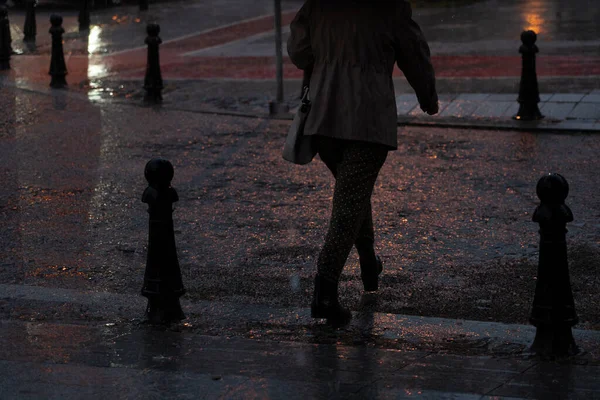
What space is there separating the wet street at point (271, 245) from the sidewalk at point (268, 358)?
0.01 m

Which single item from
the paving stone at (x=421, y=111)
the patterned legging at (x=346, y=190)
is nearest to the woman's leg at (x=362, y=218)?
the patterned legging at (x=346, y=190)

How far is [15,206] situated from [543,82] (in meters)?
7.92

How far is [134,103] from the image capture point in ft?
45.2

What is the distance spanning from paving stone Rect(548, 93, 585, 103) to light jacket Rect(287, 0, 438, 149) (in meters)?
7.64

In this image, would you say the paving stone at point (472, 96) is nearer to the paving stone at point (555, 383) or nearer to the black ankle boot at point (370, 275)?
the black ankle boot at point (370, 275)

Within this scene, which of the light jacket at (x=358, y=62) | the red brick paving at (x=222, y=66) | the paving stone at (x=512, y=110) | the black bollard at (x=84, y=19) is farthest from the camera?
the black bollard at (x=84, y=19)

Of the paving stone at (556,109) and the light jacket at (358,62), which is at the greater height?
the light jacket at (358,62)

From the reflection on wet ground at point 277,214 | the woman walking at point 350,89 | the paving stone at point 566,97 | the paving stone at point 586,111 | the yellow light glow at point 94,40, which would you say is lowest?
the yellow light glow at point 94,40

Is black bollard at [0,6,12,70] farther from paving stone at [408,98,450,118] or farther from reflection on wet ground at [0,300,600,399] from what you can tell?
reflection on wet ground at [0,300,600,399]

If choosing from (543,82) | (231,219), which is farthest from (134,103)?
(231,219)

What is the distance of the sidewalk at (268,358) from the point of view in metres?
4.09

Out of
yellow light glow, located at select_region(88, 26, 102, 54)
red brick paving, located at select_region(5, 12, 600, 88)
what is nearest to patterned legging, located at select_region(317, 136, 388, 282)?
red brick paving, located at select_region(5, 12, 600, 88)

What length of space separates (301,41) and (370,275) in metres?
1.34

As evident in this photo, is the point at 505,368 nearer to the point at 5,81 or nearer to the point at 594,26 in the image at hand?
the point at 5,81
